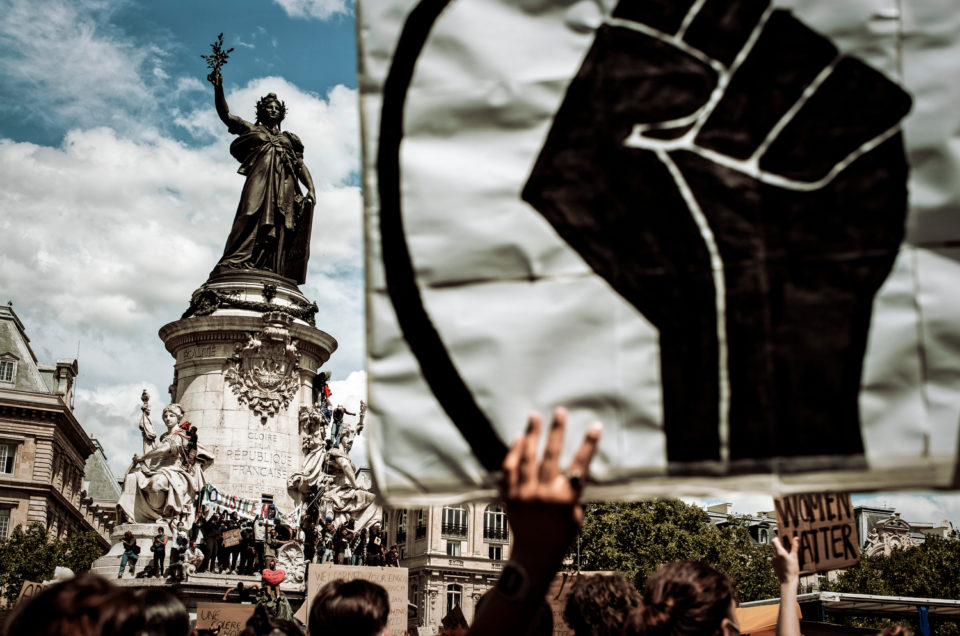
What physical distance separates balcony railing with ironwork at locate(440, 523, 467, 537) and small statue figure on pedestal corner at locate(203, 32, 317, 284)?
48.7m

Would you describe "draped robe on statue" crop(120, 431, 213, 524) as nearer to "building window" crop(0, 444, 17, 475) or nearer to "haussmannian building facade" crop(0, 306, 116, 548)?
"haussmannian building facade" crop(0, 306, 116, 548)

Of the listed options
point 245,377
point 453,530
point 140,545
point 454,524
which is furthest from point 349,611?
point 454,524

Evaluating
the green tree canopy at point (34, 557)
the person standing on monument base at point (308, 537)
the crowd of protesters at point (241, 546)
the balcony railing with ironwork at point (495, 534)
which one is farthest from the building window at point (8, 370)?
the person standing on monument base at point (308, 537)

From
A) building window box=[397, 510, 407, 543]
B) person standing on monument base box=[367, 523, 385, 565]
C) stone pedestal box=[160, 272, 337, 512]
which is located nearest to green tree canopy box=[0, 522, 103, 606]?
stone pedestal box=[160, 272, 337, 512]

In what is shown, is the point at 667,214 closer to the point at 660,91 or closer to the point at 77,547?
the point at 660,91

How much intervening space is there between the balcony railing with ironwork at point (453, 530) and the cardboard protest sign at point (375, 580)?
58.2 m

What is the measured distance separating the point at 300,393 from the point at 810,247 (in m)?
21.9

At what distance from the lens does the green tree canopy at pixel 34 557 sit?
139 ft

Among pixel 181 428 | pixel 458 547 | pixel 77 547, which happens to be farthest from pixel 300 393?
pixel 458 547

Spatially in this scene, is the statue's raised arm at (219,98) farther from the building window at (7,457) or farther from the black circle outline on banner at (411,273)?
the building window at (7,457)

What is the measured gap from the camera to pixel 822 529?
7.07 meters

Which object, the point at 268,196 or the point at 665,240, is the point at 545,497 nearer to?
the point at 665,240

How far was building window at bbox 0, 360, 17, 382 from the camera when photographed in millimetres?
64000

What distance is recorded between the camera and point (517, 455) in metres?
2.37
